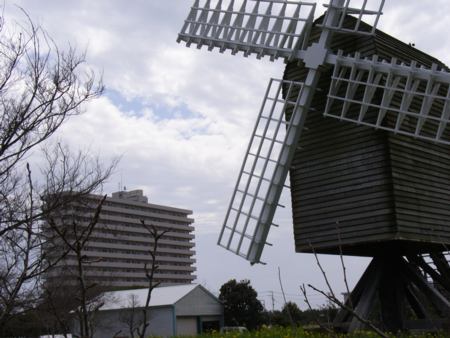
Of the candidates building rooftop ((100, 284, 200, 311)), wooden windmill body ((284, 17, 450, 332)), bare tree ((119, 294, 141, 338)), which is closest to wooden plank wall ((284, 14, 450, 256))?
wooden windmill body ((284, 17, 450, 332))

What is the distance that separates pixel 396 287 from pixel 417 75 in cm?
455

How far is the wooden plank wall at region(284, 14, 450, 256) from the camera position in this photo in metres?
11.4

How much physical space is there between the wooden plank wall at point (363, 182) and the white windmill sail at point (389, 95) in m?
0.34

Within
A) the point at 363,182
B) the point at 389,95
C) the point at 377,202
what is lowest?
the point at 377,202

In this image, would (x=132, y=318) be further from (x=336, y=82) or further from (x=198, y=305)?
(x=198, y=305)

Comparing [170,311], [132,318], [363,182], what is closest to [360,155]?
[363,182]

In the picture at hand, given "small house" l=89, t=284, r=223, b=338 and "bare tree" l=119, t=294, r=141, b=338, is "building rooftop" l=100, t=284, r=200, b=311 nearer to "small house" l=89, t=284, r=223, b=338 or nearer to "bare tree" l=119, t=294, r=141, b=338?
"small house" l=89, t=284, r=223, b=338

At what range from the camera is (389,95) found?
37.2ft

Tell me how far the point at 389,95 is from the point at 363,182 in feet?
5.59

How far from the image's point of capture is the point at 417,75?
1105 centimetres

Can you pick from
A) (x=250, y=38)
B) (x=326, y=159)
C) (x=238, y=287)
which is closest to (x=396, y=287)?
(x=326, y=159)

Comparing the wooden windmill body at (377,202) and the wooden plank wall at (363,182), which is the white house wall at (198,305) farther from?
the wooden plank wall at (363,182)

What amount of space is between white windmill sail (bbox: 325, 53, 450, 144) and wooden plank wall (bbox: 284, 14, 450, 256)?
336 millimetres

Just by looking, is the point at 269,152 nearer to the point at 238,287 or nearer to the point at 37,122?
the point at 37,122
